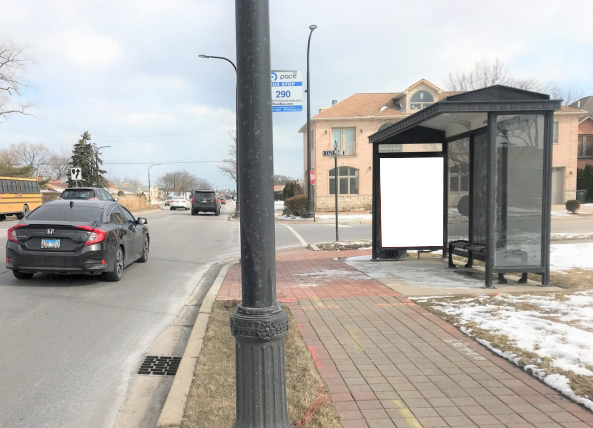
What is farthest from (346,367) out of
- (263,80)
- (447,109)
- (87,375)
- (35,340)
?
(447,109)

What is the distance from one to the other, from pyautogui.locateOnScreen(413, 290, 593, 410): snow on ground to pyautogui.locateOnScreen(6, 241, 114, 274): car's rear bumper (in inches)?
211

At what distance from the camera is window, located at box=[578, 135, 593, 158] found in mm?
45969

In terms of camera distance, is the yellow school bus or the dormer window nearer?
the yellow school bus

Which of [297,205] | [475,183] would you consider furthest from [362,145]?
[475,183]

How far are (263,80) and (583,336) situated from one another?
4.26m

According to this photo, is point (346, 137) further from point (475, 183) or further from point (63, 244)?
point (63, 244)

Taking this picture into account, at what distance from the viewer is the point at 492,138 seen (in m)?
6.82

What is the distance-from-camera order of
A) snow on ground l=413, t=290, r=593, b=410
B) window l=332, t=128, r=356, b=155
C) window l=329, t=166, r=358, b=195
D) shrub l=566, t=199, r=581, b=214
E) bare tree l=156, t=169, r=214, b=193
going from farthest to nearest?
bare tree l=156, t=169, r=214, b=193
window l=329, t=166, r=358, b=195
window l=332, t=128, r=356, b=155
shrub l=566, t=199, r=581, b=214
snow on ground l=413, t=290, r=593, b=410

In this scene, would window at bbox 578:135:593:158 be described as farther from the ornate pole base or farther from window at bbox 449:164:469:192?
the ornate pole base

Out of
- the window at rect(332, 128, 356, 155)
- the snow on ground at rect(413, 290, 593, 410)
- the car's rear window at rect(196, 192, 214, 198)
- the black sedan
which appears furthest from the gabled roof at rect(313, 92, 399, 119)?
the snow on ground at rect(413, 290, 593, 410)

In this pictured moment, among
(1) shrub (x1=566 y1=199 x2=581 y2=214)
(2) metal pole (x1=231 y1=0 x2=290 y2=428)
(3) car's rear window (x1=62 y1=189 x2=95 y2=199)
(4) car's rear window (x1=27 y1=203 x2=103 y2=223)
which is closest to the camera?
(2) metal pole (x1=231 y1=0 x2=290 y2=428)

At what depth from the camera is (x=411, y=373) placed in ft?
12.9

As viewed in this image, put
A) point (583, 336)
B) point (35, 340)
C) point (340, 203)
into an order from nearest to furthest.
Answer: point (583, 336), point (35, 340), point (340, 203)

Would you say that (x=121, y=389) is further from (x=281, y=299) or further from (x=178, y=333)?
(x=281, y=299)
